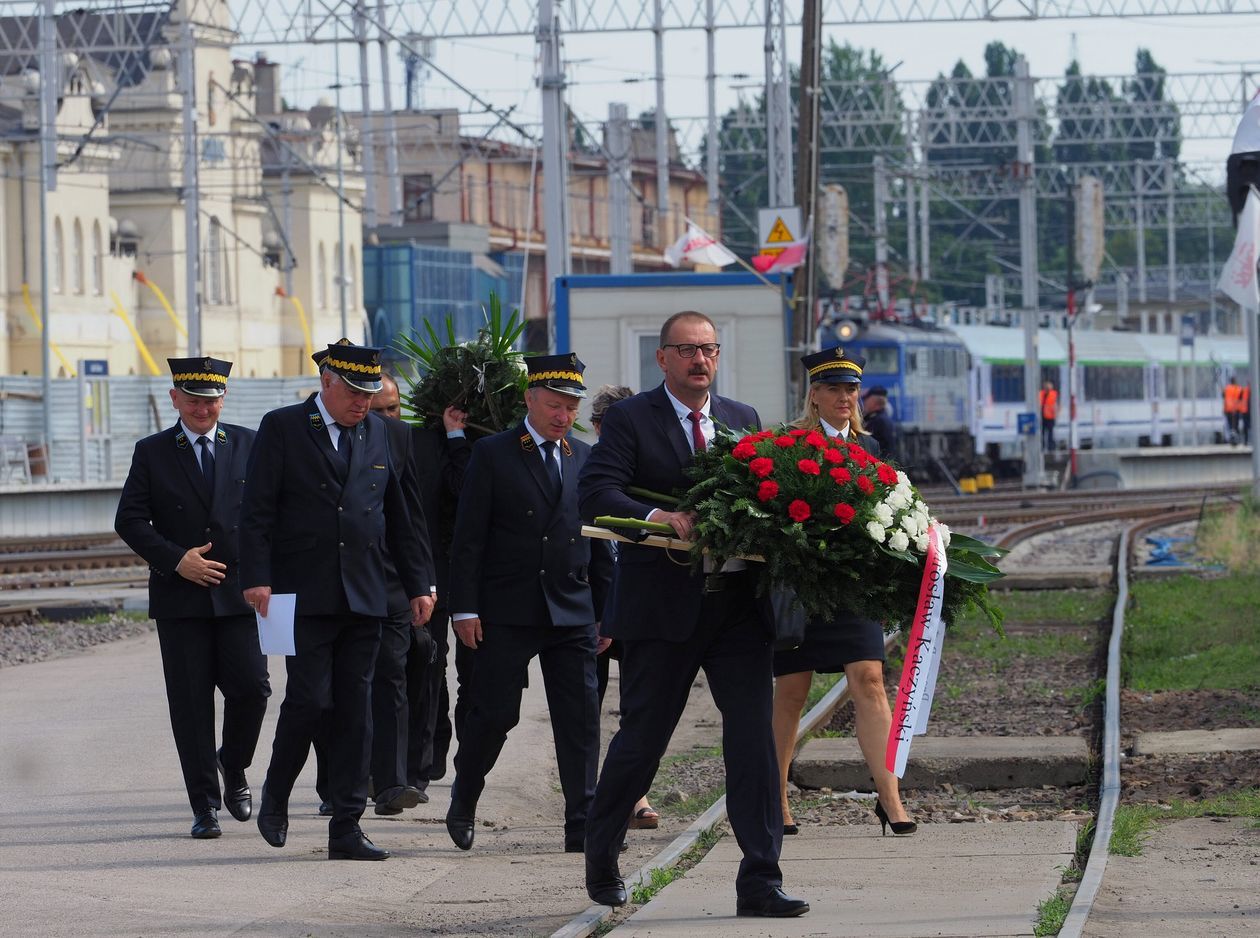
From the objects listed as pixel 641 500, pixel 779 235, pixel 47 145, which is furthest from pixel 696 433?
pixel 47 145

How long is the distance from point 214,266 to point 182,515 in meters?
59.4

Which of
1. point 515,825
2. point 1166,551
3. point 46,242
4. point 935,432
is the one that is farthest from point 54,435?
point 515,825

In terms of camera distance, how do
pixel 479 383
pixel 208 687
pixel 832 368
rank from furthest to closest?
1. pixel 479 383
2. pixel 208 687
3. pixel 832 368

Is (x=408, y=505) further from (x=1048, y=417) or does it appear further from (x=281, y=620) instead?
(x=1048, y=417)

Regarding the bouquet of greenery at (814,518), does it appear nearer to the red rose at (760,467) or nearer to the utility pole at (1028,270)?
the red rose at (760,467)

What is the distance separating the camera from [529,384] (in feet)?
29.2

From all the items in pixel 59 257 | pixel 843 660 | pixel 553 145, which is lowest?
pixel 843 660

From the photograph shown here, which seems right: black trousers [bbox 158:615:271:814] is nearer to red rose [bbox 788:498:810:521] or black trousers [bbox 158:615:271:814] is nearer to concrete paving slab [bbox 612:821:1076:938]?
concrete paving slab [bbox 612:821:1076:938]

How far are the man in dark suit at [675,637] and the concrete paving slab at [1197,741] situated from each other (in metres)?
4.45

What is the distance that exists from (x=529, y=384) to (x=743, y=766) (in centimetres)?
207

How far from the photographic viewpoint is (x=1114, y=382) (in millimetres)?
57406

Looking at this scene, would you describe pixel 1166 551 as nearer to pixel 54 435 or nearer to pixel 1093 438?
pixel 54 435

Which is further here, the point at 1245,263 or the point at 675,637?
the point at 1245,263

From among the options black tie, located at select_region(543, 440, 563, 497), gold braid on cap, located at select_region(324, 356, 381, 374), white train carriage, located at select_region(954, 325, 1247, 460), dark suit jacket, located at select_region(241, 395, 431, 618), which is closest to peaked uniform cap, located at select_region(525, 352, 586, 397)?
black tie, located at select_region(543, 440, 563, 497)
